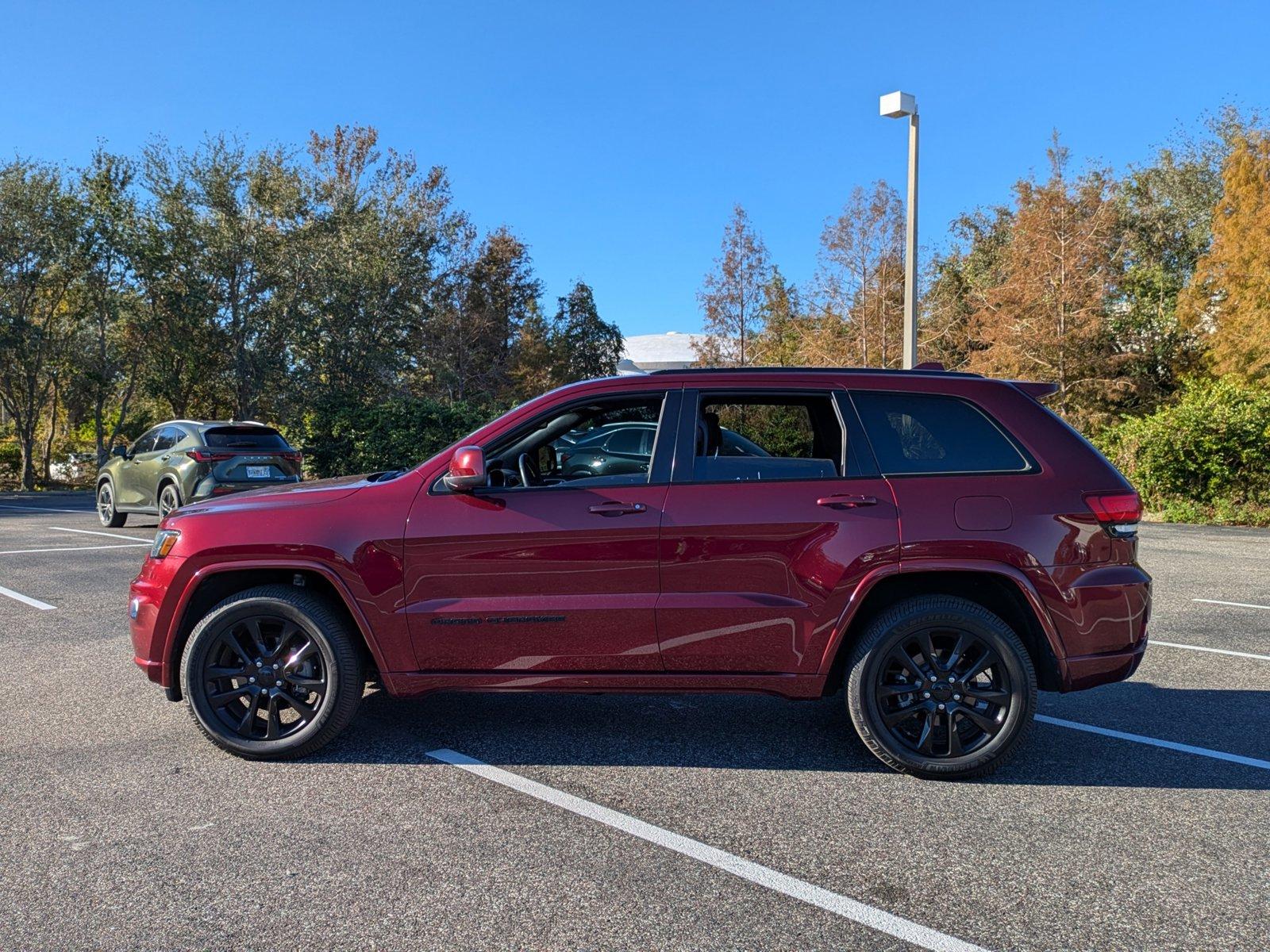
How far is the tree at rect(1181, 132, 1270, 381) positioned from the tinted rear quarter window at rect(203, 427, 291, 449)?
66.9ft

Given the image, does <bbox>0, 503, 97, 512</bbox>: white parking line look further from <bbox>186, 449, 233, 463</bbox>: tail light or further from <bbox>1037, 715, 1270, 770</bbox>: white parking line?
<bbox>1037, 715, 1270, 770</bbox>: white parking line

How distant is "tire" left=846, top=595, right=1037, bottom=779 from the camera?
411 cm

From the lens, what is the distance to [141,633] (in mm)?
4461

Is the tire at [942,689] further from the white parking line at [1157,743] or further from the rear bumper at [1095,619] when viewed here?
the white parking line at [1157,743]

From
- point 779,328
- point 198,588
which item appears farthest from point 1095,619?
point 779,328

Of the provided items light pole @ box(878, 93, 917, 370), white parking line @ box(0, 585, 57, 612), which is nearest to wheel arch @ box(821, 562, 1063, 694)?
white parking line @ box(0, 585, 57, 612)

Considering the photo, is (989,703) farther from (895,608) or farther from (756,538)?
(756,538)

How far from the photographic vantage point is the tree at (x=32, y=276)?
26.8 meters

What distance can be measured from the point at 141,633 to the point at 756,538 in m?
2.81

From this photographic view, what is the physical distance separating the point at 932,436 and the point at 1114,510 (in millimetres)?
813

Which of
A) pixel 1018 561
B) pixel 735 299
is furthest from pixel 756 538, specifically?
pixel 735 299

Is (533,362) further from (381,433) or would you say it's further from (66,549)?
(66,549)

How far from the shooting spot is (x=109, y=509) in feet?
49.0

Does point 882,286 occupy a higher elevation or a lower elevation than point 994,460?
higher
